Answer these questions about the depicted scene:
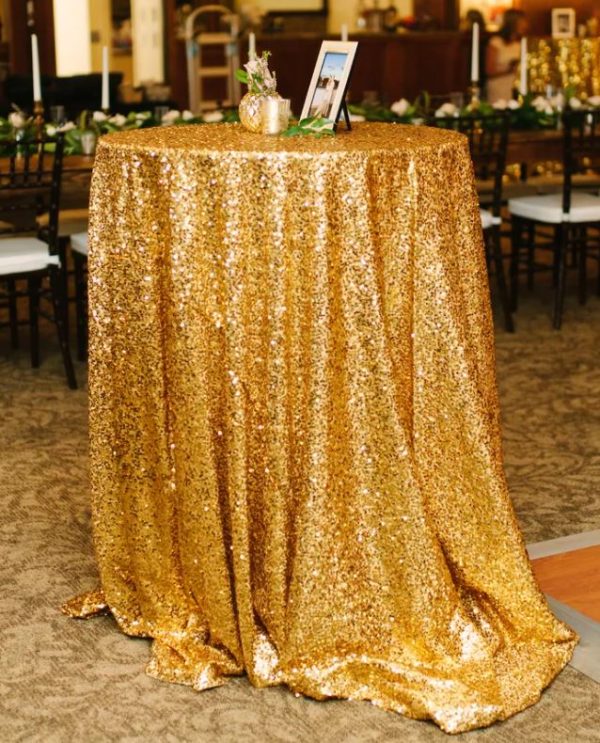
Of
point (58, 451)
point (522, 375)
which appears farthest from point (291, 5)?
point (58, 451)

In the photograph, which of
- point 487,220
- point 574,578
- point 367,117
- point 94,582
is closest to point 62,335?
point 367,117

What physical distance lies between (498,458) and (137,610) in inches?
34.3

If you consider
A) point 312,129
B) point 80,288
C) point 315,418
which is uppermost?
point 312,129

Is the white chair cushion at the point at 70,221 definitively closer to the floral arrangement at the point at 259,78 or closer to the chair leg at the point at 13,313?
the chair leg at the point at 13,313

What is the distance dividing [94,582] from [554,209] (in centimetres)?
312

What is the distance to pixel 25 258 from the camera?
4590 mm

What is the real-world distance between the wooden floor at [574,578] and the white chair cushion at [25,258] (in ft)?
7.44

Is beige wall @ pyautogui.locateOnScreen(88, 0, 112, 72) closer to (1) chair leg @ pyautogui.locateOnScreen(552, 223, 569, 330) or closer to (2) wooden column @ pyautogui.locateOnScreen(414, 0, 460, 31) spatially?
(2) wooden column @ pyautogui.locateOnScreen(414, 0, 460, 31)

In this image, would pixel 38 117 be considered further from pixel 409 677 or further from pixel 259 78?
pixel 409 677

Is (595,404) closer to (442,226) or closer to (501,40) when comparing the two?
(442,226)

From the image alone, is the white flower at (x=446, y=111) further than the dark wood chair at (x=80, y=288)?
Yes

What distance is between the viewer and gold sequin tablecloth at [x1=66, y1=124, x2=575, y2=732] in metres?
2.47

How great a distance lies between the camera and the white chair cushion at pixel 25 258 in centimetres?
457

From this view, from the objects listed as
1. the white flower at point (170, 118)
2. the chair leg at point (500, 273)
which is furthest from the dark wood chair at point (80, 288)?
the chair leg at point (500, 273)
